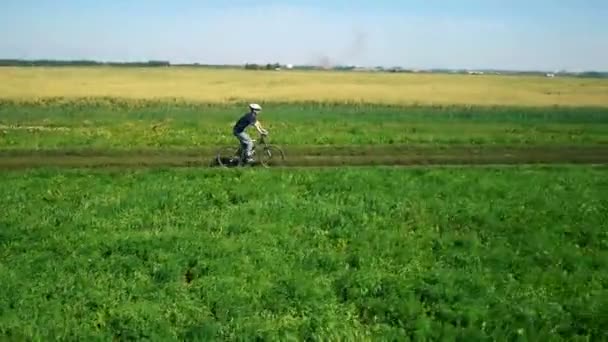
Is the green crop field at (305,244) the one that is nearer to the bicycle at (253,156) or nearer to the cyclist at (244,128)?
the bicycle at (253,156)

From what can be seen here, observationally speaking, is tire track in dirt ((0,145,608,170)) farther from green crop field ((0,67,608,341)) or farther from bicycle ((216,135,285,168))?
bicycle ((216,135,285,168))

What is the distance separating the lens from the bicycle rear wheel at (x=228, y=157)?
2325 centimetres

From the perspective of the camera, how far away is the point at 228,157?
23.4m

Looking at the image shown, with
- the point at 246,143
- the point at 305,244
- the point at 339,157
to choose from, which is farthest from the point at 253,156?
the point at 305,244

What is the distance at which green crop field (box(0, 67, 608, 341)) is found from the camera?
34.7 ft

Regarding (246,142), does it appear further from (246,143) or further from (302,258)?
(302,258)

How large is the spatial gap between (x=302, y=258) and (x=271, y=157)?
1126 centimetres

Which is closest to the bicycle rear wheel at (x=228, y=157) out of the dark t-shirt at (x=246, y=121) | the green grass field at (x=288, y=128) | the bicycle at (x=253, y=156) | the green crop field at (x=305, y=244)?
the bicycle at (x=253, y=156)

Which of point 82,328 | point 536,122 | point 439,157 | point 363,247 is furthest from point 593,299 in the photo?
point 536,122

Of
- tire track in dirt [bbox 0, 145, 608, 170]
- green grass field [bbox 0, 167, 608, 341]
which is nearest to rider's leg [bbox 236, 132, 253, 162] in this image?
tire track in dirt [bbox 0, 145, 608, 170]

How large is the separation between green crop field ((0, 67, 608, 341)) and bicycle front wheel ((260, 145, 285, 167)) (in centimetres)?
52

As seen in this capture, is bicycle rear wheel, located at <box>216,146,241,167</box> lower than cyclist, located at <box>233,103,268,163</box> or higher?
lower

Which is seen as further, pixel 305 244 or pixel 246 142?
pixel 246 142

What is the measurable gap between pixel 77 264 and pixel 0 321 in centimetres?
238
